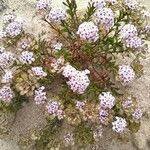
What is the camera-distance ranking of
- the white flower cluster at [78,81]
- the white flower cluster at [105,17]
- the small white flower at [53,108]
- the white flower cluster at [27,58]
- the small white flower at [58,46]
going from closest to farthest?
the white flower cluster at [78,81] < the white flower cluster at [105,17] < the small white flower at [53,108] < the white flower cluster at [27,58] < the small white flower at [58,46]

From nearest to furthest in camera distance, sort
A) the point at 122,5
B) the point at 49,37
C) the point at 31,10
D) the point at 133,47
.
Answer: the point at 133,47
the point at 122,5
the point at 49,37
the point at 31,10

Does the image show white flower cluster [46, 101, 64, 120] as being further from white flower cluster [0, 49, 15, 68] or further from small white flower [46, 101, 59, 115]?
white flower cluster [0, 49, 15, 68]

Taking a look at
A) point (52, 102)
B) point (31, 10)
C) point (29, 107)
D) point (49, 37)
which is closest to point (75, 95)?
point (52, 102)

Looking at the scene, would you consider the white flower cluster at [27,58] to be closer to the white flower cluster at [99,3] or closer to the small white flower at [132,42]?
the white flower cluster at [99,3]

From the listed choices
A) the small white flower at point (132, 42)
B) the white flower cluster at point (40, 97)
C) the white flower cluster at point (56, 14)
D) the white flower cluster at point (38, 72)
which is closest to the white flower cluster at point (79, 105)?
the white flower cluster at point (40, 97)

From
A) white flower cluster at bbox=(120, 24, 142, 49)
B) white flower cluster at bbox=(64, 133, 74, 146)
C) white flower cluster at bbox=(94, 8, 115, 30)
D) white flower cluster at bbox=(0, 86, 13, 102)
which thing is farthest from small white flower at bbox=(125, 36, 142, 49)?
white flower cluster at bbox=(0, 86, 13, 102)

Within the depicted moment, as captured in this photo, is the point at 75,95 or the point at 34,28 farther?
the point at 34,28

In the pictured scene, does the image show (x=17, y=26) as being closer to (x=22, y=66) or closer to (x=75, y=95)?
(x=22, y=66)
